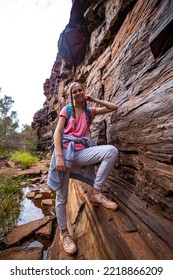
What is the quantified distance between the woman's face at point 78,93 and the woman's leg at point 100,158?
0.90m

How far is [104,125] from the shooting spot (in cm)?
379

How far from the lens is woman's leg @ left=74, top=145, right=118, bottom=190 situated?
220 cm

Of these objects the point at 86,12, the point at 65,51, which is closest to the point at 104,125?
the point at 86,12

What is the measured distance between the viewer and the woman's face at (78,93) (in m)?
2.60

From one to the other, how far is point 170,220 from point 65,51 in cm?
802

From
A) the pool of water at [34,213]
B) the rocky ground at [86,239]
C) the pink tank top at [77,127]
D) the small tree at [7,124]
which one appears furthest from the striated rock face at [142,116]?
the small tree at [7,124]

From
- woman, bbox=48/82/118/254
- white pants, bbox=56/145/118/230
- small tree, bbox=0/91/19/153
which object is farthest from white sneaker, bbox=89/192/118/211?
small tree, bbox=0/91/19/153

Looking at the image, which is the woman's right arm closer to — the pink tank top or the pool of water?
the pink tank top

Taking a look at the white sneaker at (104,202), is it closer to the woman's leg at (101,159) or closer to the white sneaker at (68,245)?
the woman's leg at (101,159)

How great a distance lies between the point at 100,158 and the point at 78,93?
1.15 metres

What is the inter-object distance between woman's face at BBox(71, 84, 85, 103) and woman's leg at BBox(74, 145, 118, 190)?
0.90 metres

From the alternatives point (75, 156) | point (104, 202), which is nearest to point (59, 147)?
point (75, 156)

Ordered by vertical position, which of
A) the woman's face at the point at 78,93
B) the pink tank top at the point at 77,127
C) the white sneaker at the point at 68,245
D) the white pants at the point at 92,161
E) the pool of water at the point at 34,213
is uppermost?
the woman's face at the point at 78,93

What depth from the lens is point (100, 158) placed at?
2225 mm
